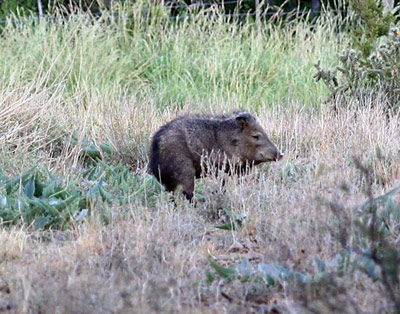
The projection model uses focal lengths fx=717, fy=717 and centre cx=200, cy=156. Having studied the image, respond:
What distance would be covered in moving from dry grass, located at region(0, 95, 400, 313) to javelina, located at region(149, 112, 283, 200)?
8.4 inches

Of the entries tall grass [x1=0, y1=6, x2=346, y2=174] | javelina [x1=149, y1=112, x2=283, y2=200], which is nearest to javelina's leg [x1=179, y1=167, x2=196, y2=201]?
javelina [x1=149, y1=112, x2=283, y2=200]

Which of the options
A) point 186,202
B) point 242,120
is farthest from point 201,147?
point 186,202

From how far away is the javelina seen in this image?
19.5 feet

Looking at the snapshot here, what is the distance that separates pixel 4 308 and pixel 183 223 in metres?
1.84

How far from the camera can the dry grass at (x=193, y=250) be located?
11.3 feet

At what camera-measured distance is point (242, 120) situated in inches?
255

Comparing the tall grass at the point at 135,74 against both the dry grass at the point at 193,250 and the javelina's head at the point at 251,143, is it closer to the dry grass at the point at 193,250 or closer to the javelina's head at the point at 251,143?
the dry grass at the point at 193,250

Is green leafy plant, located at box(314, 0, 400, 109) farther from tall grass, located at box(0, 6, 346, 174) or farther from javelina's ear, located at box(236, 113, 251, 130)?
javelina's ear, located at box(236, 113, 251, 130)

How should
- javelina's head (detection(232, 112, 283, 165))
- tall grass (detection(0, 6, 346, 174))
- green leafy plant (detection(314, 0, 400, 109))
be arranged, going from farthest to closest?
1. green leafy plant (detection(314, 0, 400, 109))
2. tall grass (detection(0, 6, 346, 174))
3. javelina's head (detection(232, 112, 283, 165))

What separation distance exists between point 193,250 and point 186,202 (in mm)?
1328

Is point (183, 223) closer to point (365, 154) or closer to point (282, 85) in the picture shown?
point (365, 154)

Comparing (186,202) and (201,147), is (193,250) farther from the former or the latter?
(201,147)

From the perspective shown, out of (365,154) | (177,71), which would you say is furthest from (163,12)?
(365,154)

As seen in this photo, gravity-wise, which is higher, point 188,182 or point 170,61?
point 188,182
